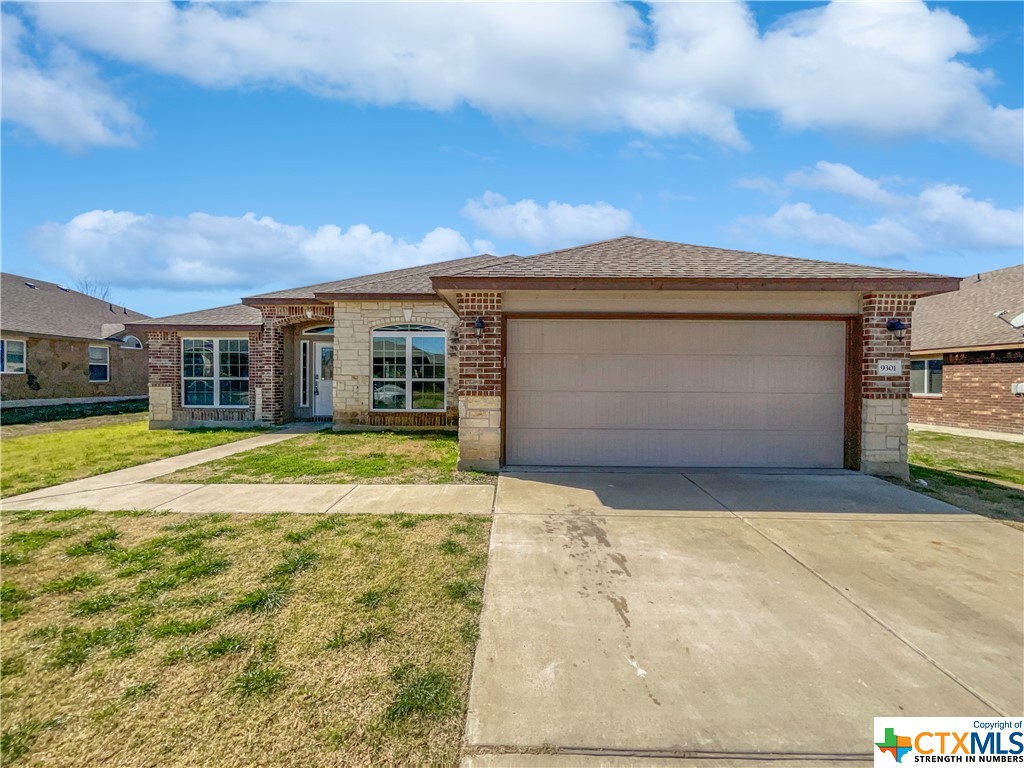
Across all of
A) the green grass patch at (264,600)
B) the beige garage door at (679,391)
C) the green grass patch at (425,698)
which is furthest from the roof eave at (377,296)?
the green grass patch at (425,698)

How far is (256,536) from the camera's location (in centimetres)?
446

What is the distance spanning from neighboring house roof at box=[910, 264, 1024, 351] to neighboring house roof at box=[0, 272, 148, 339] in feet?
92.4

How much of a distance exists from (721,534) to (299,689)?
13.1 feet

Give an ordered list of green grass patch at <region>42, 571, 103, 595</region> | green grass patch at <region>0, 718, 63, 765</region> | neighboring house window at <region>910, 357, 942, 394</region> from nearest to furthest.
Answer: green grass patch at <region>0, 718, 63, 765</region>
green grass patch at <region>42, 571, 103, 595</region>
neighboring house window at <region>910, 357, 942, 394</region>

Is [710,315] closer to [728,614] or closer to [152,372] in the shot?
[728,614]

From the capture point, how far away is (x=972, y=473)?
775cm

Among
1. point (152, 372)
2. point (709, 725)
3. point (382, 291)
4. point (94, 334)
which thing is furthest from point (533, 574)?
point (94, 334)

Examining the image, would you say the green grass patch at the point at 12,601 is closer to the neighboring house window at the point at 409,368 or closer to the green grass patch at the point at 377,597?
the green grass patch at the point at 377,597

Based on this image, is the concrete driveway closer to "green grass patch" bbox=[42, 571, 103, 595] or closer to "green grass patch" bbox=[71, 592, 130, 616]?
"green grass patch" bbox=[71, 592, 130, 616]

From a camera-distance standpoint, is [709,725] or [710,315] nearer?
[709,725]

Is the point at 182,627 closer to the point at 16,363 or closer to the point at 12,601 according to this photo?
the point at 12,601

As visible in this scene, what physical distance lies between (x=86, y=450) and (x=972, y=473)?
16.3 metres

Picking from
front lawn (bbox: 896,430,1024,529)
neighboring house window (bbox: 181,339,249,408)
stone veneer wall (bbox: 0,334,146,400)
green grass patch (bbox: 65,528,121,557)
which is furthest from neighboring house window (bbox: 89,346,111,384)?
front lawn (bbox: 896,430,1024,529)

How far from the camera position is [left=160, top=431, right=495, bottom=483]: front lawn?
6.77m
